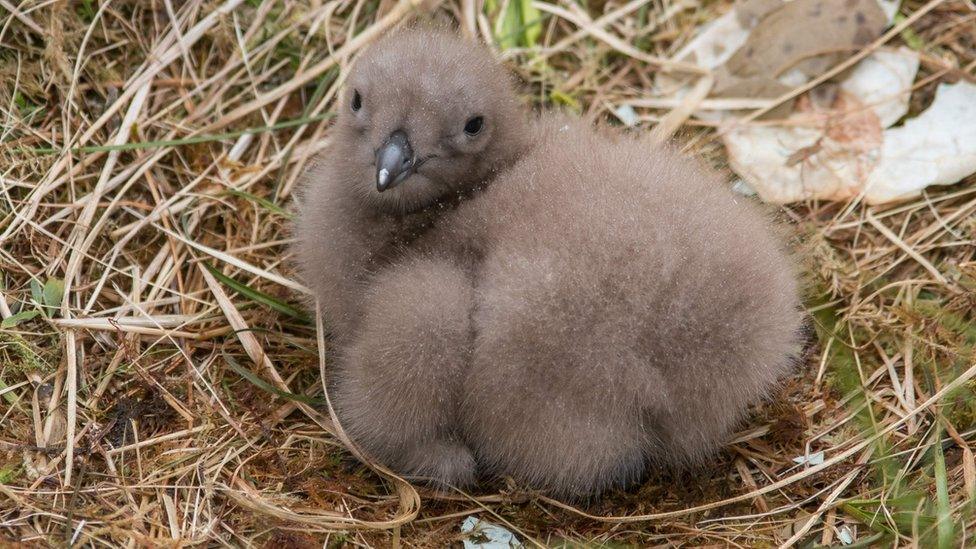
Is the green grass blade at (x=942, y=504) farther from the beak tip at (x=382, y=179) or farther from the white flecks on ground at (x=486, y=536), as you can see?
the beak tip at (x=382, y=179)

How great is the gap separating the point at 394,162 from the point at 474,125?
0.32m

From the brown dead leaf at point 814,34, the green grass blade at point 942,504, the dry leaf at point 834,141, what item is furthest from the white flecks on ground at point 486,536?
the brown dead leaf at point 814,34

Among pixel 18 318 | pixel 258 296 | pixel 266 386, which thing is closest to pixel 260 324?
pixel 258 296

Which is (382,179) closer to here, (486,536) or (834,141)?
(486,536)

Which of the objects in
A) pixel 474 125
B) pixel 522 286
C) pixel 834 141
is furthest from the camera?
pixel 834 141

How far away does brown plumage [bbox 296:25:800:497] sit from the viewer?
2.40 m

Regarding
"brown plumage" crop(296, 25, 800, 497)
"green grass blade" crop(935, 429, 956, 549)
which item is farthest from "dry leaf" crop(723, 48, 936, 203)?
"green grass blade" crop(935, 429, 956, 549)

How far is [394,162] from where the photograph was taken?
265cm

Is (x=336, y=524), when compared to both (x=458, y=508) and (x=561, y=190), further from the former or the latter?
(x=561, y=190)

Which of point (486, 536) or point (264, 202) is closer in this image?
point (486, 536)

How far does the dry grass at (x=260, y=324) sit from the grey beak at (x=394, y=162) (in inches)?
25.8

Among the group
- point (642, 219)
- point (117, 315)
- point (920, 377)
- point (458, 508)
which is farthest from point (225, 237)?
point (920, 377)

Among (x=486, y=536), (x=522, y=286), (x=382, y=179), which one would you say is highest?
(x=382, y=179)

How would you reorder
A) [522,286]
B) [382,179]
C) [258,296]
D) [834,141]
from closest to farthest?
[522,286], [382,179], [258,296], [834,141]
